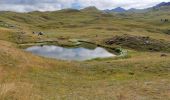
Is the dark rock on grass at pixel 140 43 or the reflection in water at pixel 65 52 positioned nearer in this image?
the reflection in water at pixel 65 52

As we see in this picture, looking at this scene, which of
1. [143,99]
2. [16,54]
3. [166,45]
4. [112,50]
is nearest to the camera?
[143,99]

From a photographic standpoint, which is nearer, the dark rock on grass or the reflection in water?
the reflection in water

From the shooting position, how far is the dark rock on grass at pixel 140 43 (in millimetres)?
100125

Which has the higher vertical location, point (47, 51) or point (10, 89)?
point (10, 89)

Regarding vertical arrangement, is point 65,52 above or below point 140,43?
below

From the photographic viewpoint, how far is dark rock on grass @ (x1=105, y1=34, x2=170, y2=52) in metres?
100

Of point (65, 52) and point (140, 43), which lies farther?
point (140, 43)

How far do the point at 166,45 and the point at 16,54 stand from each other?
2734 inches

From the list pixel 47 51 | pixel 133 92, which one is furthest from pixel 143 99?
pixel 47 51

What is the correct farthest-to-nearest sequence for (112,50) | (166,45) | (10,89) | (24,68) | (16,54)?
(166,45) < (112,50) < (16,54) < (24,68) < (10,89)

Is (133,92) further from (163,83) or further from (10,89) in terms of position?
(10,89)

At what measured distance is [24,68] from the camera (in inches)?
1422

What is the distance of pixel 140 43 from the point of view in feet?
342

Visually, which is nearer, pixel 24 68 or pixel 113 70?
pixel 24 68
